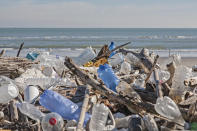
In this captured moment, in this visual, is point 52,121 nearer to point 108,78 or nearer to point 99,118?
point 99,118

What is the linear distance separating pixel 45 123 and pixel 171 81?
Answer: 4.37ft

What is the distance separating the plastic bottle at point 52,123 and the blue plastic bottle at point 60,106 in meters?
0.26

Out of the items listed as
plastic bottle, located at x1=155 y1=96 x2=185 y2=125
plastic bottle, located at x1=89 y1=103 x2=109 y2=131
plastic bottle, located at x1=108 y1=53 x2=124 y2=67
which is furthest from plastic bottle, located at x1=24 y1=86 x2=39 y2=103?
plastic bottle, located at x1=108 y1=53 x2=124 y2=67

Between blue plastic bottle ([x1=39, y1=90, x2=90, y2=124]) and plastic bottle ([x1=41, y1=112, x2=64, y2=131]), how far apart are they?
0.84 feet

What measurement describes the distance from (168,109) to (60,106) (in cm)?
96

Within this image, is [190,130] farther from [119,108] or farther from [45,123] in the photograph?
[45,123]

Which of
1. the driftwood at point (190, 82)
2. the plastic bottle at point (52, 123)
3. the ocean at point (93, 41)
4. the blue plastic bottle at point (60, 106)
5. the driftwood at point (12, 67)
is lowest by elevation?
the plastic bottle at point (52, 123)

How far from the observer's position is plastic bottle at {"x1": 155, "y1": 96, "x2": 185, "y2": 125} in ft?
8.28

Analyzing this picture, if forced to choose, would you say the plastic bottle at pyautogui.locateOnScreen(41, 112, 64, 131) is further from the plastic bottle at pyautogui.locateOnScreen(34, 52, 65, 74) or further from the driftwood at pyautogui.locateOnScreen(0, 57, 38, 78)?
the plastic bottle at pyautogui.locateOnScreen(34, 52, 65, 74)

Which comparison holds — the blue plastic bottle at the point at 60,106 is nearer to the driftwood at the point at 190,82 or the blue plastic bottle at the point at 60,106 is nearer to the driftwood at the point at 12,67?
the driftwood at the point at 190,82

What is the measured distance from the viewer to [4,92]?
336 cm

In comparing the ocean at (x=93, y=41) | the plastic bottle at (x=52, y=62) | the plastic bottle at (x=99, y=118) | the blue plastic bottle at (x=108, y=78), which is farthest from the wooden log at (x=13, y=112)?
the ocean at (x=93, y=41)

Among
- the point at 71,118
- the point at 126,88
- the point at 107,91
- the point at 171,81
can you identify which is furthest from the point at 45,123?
the point at 171,81

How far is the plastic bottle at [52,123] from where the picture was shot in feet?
8.67
